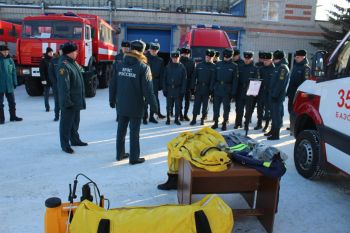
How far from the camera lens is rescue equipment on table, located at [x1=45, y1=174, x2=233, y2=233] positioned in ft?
7.53

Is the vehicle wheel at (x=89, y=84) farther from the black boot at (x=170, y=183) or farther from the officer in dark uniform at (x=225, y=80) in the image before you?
the black boot at (x=170, y=183)

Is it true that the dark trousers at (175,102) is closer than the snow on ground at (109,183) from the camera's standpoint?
No

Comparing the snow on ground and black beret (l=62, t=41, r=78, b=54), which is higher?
black beret (l=62, t=41, r=78, b=54)

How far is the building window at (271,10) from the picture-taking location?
816 inches

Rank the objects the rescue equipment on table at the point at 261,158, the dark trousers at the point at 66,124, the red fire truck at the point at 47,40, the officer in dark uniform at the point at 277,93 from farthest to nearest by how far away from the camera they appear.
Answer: the red fire truck at the point at 47,40 < the officer in dark uniform at the point at 277,93 < the dark trousers at the point at 66,124 < the rescue equipment on table at the point at 261,158

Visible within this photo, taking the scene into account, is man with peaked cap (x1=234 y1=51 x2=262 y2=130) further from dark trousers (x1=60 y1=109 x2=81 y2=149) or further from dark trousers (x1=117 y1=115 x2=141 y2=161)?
dark trousers (x1=60 y1=109 x2=81 y2=149)

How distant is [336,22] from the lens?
20094 millimetres

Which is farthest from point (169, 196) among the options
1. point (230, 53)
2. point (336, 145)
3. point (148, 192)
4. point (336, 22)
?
point (336, 22)

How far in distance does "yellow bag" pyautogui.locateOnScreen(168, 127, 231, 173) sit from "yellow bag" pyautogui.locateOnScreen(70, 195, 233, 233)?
0.55 meters


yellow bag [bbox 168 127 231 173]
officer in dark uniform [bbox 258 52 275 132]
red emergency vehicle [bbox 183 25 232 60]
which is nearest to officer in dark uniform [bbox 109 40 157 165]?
yellow bag [bbox 168 127 231 173]

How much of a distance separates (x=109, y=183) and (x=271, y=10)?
1951 cm

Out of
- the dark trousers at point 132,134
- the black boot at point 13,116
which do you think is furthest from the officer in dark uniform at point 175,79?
the black boot at point 13,116

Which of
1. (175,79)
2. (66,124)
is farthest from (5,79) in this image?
(175,79)

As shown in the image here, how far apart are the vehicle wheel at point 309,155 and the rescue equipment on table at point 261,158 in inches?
55.3
